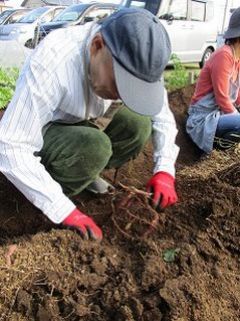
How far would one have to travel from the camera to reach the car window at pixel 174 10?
9.93 meters

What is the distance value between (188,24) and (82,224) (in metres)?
9.48

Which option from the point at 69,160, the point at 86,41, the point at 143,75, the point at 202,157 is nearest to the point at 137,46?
the point at 143,75

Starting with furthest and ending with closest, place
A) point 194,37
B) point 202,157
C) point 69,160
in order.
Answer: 1. point 194,37
2. point 202,157
3. point 69,160

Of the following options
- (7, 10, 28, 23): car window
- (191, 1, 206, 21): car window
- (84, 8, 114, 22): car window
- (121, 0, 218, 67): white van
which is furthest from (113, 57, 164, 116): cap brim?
(7, 10, 28, 23): car window

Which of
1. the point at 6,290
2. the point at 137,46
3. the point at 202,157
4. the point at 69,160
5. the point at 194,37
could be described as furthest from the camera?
the point at 194,37

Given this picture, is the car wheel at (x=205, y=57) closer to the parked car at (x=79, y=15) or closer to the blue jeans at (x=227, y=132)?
the parked car at (x=79, y=15)

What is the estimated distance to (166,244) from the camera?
6.89 feet

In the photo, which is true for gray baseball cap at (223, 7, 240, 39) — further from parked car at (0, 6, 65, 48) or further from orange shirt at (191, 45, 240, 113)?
parked car at (0, 6, 65, 48)

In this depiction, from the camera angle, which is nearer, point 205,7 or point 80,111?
point 80,111

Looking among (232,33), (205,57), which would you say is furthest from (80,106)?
(205,57)

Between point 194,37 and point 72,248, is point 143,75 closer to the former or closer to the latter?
point 72,248

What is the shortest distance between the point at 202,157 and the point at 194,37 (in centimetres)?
780

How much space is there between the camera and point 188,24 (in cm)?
1063

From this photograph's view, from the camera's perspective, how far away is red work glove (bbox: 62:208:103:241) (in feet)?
6.18
